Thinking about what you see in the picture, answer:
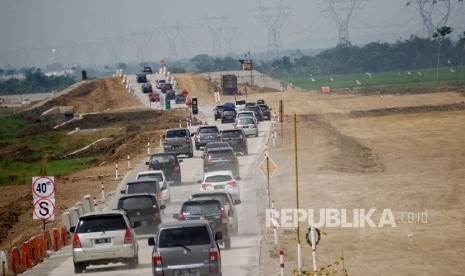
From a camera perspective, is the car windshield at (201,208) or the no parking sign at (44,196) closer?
the no parking sign at (44,196)

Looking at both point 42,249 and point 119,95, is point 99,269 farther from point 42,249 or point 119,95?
point 119,95

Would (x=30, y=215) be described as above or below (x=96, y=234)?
below

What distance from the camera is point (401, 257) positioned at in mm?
29422

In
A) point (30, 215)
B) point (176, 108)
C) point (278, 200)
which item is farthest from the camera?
point (176, 108)

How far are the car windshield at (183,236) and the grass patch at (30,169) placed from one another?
4531 cm

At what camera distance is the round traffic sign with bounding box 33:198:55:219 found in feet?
98.3

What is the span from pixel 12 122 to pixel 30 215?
324 feet

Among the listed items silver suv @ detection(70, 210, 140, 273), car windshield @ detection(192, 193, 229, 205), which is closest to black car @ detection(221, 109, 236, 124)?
car windshield @ detection(192, 193, 229, 205)

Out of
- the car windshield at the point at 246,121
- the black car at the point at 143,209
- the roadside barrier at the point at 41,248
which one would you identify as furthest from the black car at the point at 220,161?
the car windshield at the point at 246,121

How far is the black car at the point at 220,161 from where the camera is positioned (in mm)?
50531

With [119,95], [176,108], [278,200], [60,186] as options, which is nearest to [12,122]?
[119,95]

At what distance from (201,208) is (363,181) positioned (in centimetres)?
2146

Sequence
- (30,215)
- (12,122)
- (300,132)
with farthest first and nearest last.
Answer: (12,122), (300,132), (30,215)

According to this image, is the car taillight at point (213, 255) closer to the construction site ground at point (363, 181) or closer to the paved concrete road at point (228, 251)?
the paved concrete road at point (228, 251)
